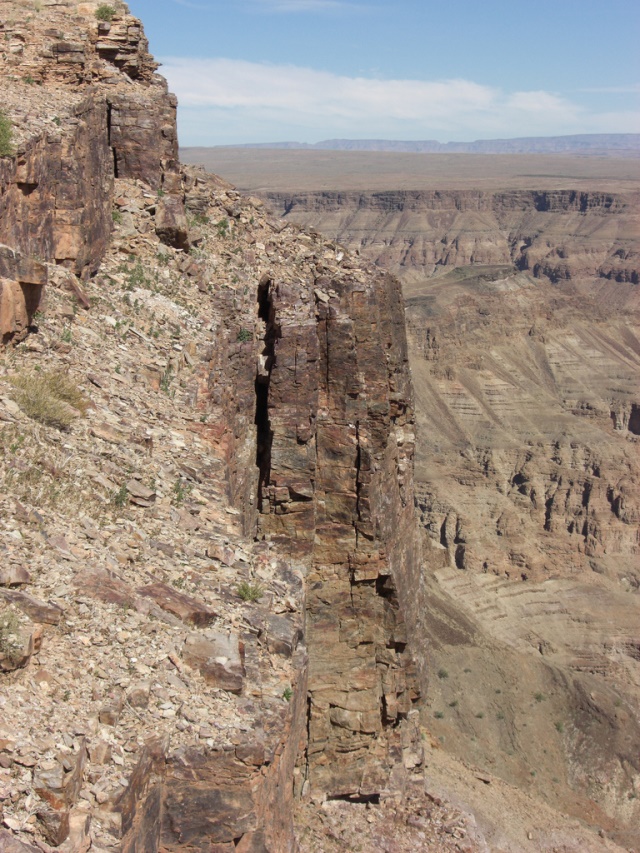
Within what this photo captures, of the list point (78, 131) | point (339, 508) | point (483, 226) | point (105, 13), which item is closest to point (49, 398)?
point (78, 131)

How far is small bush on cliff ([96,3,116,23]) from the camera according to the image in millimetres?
18391

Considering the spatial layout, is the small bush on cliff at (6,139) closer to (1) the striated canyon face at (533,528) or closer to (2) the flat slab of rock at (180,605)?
(2) the flat slab of rock at (180,605)

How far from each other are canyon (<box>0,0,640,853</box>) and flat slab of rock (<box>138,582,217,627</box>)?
0.03 meters

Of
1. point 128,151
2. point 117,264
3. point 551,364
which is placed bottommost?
point 551,364

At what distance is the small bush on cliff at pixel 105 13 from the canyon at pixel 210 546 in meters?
0.03

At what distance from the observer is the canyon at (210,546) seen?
25.2 feet

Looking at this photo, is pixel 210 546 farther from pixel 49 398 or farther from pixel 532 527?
pixel 532 527

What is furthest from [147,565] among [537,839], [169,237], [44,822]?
[537,839]

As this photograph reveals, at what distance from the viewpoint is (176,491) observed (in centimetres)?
1138

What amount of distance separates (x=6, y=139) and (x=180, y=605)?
8.38 metres

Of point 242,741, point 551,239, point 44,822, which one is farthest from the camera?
point 551,239

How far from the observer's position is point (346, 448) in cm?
1722

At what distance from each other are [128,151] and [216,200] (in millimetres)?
2298

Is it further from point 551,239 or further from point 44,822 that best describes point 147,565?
point 551,239
